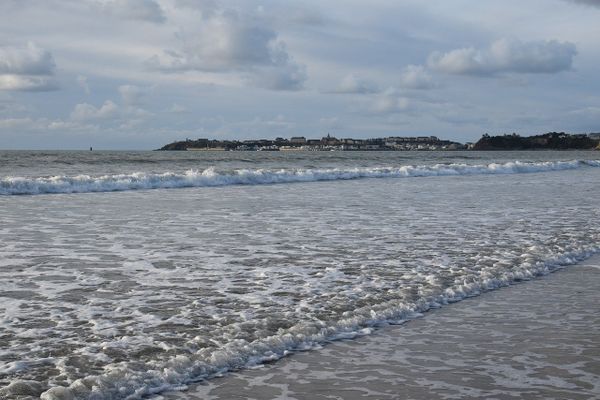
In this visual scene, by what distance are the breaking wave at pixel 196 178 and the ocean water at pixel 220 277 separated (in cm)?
892

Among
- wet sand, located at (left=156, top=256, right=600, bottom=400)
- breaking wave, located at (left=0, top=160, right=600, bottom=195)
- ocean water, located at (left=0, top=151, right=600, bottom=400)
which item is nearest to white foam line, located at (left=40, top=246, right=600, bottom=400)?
ocean water, located at (left=0, top=151, right=600, bottom=400)

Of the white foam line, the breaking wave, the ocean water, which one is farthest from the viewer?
the breaking wave

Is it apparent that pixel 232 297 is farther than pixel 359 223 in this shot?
No

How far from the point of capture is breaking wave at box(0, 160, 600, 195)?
25.0 meters

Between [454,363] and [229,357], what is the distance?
1.69m

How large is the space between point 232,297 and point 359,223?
691 centimetres

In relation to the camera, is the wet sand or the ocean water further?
the ocean water

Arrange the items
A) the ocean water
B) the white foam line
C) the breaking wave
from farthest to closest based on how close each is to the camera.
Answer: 1. the breaking wave
2. the ocean water
3. the white foam line

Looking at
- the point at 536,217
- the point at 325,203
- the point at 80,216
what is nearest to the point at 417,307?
the point at 536,217

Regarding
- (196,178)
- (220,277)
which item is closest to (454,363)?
(220,277)

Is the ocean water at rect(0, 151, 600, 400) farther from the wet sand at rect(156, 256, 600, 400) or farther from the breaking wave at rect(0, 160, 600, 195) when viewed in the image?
the breaking wave at rect(0, 160, 600, 195)

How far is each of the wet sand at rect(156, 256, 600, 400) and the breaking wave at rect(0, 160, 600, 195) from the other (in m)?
21.6

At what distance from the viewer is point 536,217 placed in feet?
47.5

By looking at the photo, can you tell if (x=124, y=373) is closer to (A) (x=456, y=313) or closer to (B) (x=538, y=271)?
(A) (x=456, y=313)
